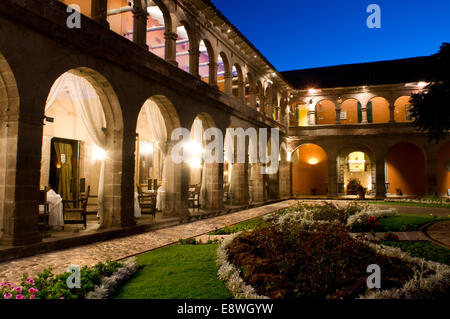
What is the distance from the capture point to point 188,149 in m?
11.1

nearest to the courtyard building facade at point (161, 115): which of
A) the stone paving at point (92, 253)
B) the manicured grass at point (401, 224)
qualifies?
the stone paving at point (92, 253)

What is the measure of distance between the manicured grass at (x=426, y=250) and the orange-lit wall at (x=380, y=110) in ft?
64.5

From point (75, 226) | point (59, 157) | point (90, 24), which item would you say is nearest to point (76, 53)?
point (90, 24)

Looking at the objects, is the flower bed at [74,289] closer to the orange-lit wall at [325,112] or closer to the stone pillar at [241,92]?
the stone pillar at [241,92]

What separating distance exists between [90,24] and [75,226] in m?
4.95

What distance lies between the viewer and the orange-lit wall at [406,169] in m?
23.6

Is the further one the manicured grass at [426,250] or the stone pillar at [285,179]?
the stone pillar at [285,179]

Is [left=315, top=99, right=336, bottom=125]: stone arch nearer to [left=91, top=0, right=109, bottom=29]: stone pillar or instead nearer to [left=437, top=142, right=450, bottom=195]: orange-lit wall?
[left=437, top=142, right=450, bottom=195]: orange-lit wall

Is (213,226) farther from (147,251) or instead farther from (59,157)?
(59,157)

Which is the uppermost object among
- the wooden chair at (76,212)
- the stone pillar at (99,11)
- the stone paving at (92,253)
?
A: the stone pillar at (99,11)

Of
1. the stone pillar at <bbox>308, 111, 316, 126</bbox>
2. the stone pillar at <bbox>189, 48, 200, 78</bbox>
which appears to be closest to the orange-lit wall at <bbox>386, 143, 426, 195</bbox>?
the stone pillar at <bbox>308, 111, 316, 126</bbox>

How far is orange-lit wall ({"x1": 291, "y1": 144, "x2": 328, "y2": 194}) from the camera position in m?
25.8

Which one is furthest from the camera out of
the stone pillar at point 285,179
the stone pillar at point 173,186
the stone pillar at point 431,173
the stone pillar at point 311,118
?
the stone pillar at point 311,118
